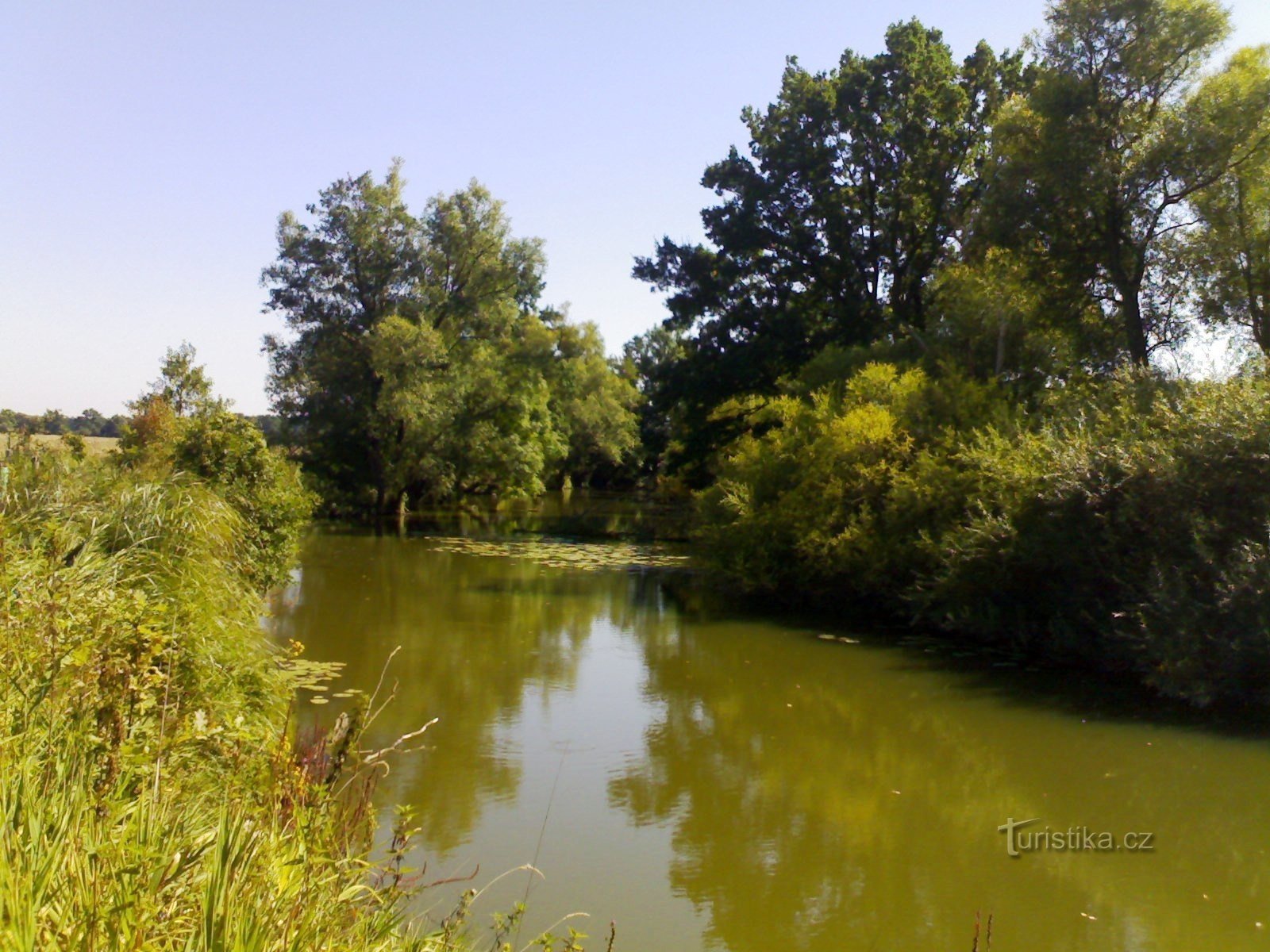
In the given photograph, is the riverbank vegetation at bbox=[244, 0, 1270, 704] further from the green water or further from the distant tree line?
the distant tree line

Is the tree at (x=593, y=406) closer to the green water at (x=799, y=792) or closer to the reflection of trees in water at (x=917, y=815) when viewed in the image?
the green water at (x=799, y=792)

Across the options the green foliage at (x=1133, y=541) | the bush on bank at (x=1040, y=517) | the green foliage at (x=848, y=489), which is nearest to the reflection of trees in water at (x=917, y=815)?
the green foliage at (x=1133, y=541)

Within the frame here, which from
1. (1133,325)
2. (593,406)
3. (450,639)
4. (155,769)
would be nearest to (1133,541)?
(1133,325)

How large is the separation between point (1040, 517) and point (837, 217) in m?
16.4

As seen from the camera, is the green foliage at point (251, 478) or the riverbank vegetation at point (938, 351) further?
the green foliage at point (251, 478)

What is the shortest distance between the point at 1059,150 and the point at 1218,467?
872cm

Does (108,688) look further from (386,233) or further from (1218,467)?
(386,233)

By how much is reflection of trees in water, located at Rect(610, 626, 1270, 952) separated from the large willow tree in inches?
890

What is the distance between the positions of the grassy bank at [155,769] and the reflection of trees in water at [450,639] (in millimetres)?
1079

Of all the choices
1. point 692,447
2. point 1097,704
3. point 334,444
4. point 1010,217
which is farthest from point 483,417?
point 1097,704

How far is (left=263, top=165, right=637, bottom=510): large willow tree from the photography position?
105 ft

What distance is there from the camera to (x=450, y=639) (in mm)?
13656

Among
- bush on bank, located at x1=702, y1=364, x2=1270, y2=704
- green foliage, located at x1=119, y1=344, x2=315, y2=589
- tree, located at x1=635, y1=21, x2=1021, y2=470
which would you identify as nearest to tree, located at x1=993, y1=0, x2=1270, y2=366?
bush on bank, located at x1=702, y1=364, x2=1270, y2=704

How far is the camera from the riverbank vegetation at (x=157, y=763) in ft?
9.04
